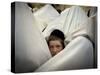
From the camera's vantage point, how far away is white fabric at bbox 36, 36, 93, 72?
217 centimetres

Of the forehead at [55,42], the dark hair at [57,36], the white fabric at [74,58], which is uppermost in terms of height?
the dark hair at [57,36]

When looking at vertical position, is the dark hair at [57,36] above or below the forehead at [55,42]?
above

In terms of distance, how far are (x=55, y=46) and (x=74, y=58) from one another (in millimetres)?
243

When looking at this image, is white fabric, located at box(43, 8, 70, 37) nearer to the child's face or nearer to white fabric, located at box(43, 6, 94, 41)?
white fabric, located at box(43, 6, 94, 41)

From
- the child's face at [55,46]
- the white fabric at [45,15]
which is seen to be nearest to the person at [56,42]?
the child's face at [55,46]

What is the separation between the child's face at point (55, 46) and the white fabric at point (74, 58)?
4 centimetres

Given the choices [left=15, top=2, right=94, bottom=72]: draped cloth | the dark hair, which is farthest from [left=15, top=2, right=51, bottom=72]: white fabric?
the dark hair

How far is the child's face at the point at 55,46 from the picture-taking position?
85.4 inches

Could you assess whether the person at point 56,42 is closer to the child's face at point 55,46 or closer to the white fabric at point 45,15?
the child's face at point 55,46

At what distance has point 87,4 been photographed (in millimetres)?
2373

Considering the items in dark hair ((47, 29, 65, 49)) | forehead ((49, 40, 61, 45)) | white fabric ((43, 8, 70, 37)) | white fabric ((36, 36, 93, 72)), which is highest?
white fabric ((43, 8, 70, 37))

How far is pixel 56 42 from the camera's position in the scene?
2.20 meters

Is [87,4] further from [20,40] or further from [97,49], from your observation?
[20,40]

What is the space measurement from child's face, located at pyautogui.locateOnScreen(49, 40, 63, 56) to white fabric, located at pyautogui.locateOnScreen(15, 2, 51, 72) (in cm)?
6
